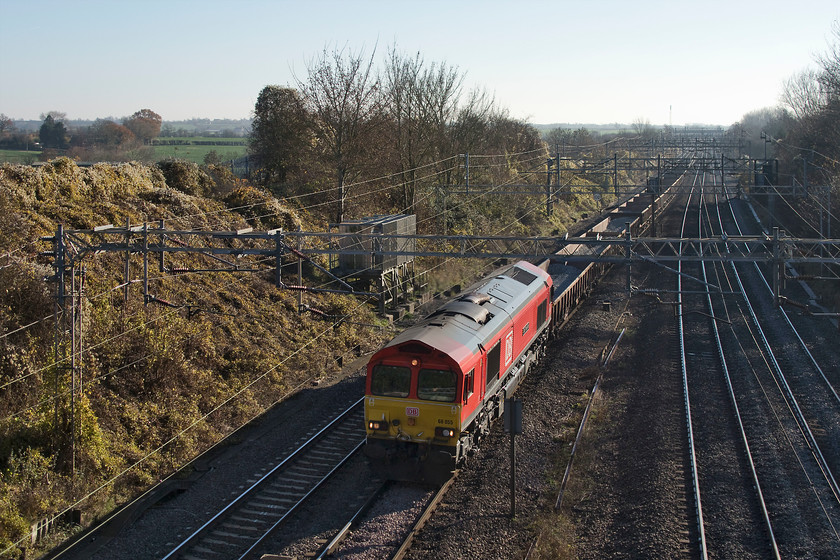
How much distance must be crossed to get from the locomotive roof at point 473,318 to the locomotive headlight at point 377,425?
1.33 m

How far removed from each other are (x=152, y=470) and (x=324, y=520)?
13.7 ft

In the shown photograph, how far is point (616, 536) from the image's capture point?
11070 millimetres

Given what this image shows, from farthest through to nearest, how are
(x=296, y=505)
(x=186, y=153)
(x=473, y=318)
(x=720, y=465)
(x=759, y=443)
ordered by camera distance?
(x=186, y=153)
(x=759, y=443)
(x=473, y=318)
(x=720, y=465)
(x=296, y=505)

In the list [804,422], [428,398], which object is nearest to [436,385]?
[428,398]

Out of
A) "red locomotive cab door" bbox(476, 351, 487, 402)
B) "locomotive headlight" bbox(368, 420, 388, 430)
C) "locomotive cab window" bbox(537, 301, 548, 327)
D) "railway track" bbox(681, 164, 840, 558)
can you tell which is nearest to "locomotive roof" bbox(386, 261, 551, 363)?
"red locomotive cab door" bbox(476, 351, 487, 402)

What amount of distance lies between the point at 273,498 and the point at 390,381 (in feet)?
9.31

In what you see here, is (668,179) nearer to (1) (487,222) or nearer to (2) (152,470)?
(1) (487,222)

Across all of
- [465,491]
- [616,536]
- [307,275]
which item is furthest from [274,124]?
[616,536]

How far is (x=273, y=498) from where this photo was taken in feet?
41.0

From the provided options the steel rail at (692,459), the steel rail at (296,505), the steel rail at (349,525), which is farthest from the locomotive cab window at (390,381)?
the steel rail at (692,459)

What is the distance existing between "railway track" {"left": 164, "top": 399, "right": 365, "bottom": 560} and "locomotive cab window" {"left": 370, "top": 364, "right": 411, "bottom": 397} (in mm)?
1969

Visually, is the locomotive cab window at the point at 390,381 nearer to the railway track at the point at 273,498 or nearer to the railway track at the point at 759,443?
the railway track at the point at 273,498

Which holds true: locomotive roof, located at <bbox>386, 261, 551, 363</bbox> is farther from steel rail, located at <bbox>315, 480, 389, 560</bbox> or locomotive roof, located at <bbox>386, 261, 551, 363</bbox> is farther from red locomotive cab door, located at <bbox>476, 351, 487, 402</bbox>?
steel rail, located at <bbox>315, 480, 389, 560</bbox>

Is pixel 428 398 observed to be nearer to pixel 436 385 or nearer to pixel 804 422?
pixel 436 385
